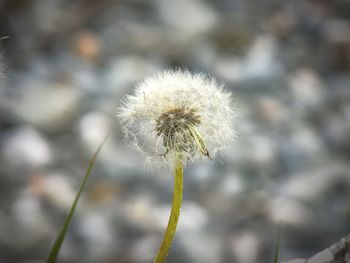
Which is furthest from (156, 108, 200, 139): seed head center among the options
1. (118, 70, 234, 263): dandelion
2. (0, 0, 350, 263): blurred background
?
(0, 0, 350, 263): blurred background

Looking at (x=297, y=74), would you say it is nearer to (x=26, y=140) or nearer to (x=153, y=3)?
(x=153, y=3)

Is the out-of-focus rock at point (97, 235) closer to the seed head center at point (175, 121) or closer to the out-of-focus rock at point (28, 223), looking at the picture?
the out-of-focus rock at point (28, 223)

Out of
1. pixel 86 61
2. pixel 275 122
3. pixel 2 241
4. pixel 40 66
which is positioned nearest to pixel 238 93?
pixel 275 122

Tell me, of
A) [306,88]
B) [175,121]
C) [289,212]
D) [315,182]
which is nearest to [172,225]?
[175,121]

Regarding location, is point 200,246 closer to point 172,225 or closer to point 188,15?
point 188,15

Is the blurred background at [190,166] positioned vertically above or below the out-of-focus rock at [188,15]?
below

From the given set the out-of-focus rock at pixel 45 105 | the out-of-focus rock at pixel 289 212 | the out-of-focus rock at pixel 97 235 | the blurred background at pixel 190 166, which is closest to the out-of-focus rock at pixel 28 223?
the blurred background at pixel 190 166

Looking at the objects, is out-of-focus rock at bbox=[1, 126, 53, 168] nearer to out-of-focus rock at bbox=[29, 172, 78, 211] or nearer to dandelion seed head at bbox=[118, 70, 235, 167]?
out-of-focus rock at bbox=[29, 172, 78, 211]
